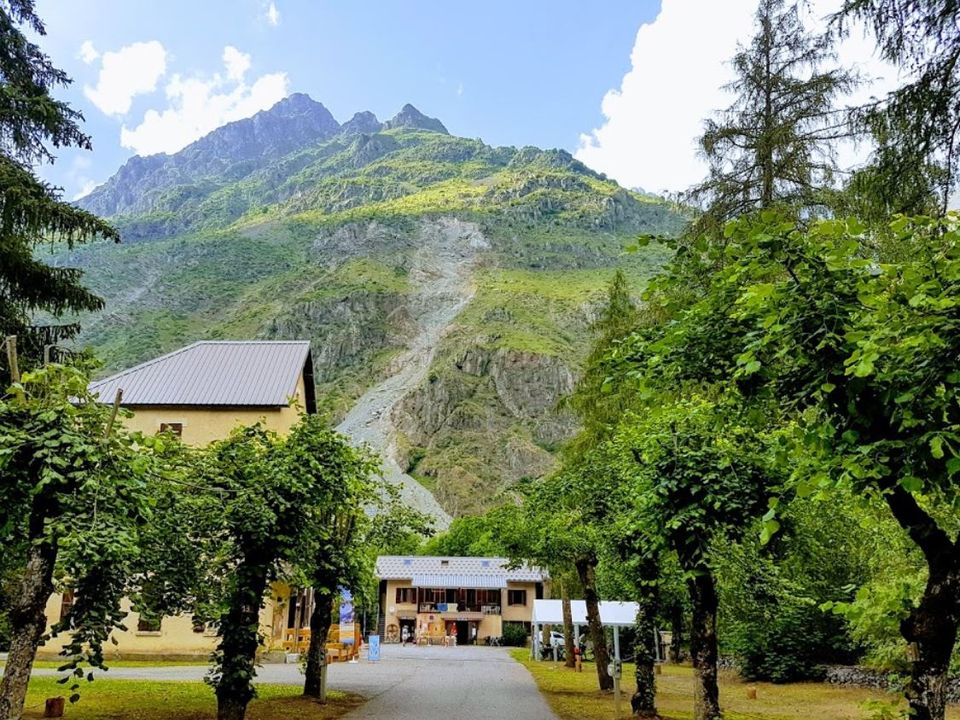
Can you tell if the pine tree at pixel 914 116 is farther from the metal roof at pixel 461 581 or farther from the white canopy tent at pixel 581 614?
the metal roof at pixel 461 581

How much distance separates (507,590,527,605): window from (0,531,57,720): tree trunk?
6224cm

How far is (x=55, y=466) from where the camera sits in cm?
815

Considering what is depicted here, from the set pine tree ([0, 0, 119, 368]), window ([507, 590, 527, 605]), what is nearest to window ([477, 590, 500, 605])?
window ([507, 590, 527, 605])

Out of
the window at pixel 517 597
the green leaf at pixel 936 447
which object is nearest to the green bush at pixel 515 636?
the window at pixel 517 597

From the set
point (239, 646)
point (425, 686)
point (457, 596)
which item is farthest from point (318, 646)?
point (457, 596)

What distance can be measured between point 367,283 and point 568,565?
170180 millimetres

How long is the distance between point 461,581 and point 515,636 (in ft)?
22.3

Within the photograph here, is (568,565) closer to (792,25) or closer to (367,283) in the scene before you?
(792,25)

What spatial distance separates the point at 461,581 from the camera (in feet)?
217

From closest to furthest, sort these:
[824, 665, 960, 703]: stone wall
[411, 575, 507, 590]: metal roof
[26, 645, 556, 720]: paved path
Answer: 1. [26, 645, 556, 720]: paved path
2. [824, 665, 960, 703]: stone wall
3. [411, 575, 507, 590]: metal roof

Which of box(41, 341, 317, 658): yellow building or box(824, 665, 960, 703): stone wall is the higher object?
box(41, 341, 317, 658): yellow building

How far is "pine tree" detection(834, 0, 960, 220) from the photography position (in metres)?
7.38

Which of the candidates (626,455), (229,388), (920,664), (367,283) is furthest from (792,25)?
(367,283)

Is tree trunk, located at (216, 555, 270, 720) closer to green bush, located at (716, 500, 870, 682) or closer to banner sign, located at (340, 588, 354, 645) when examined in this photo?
green bush, located at (716, 500, 870, 682)
